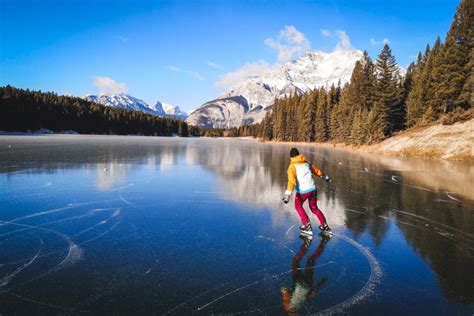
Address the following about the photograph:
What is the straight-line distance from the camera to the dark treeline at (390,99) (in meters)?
43.5

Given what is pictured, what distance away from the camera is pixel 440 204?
12.6 meters

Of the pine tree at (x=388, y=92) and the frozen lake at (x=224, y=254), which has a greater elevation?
the pine tree at (x=388, y=92)

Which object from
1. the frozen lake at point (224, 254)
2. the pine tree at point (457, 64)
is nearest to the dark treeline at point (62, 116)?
the frozen lake at point (224, 254)

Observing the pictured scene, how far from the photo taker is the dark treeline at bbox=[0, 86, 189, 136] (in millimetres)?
111556

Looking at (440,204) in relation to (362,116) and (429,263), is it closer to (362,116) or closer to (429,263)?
(429,263)

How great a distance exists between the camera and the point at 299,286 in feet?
18.5

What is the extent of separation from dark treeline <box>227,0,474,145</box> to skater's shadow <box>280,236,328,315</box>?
39.8 metres

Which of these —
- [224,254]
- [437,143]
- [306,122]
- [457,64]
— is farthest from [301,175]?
[306,122]

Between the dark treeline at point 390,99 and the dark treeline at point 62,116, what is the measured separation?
88136mm

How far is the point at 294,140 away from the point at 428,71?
47511mm

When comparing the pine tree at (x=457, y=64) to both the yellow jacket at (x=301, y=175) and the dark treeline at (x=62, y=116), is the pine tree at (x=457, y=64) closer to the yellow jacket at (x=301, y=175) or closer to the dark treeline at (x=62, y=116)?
the yellow jacket at (x=301, y=175)

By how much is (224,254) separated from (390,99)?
57.5 m

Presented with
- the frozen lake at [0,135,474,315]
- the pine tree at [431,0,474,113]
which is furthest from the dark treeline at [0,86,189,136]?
the pine tree at [431,0,474,113]

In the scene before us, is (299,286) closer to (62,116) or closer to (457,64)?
(457,64)
